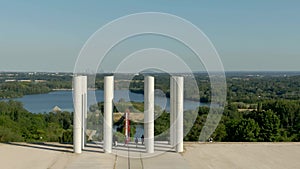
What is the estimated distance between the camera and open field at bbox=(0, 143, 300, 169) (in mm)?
17656

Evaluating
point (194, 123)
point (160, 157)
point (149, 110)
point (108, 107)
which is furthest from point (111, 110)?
point (194, 123)

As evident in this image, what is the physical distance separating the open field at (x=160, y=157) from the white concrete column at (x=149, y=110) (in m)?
0.78

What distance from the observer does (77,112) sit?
19.7m

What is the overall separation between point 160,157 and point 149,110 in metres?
2.50

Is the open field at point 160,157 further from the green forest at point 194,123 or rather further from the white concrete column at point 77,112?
the green forest at point 194,123

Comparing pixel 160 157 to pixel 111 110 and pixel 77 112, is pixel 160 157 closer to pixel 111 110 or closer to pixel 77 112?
pixel 111 110

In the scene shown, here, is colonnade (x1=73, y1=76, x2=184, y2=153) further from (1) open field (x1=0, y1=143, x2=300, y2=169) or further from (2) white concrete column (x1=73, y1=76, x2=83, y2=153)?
(1) open field (x1=0, y1=143, x2=300, y2=169)

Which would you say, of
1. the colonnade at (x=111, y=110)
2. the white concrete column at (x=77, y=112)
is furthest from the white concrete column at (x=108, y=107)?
the white concrete column at (x=77, y=112)

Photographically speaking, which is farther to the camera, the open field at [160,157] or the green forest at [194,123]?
the green forest at [194,123]

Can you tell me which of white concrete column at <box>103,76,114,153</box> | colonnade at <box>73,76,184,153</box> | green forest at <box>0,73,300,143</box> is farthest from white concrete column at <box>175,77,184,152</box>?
green forest at <box>0,73,300,143</box>

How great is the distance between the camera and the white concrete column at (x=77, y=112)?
19.5 metres

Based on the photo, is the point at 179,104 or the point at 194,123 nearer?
the point at 179,104

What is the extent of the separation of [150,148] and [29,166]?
6278 millimetres

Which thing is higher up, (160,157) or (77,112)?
(77,112)
